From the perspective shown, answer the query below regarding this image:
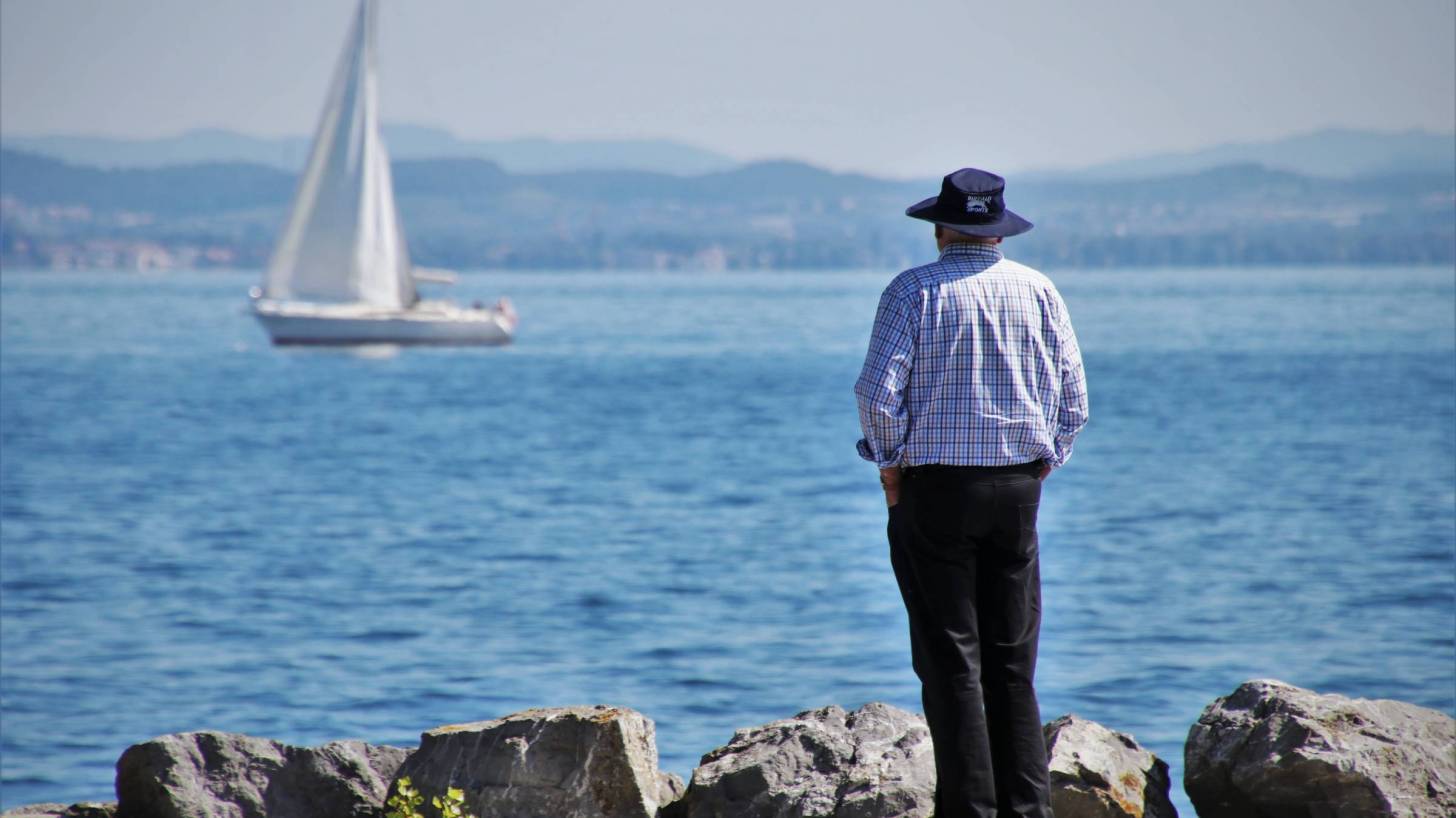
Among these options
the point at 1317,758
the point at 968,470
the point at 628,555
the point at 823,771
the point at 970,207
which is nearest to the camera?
the point at 968,470

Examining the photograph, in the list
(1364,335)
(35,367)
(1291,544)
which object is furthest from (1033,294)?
(1364,335)

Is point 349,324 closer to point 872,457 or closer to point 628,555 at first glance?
point 628,555

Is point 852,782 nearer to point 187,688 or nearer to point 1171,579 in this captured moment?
point 187,688

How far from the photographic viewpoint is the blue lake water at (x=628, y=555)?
13055mm

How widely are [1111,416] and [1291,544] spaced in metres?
21.7

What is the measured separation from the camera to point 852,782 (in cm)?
478

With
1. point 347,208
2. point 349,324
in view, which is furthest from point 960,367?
point 349,324

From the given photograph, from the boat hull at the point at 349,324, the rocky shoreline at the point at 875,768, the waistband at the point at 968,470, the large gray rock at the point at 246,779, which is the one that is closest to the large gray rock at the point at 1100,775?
the rocky shoreline at the point at 875,768

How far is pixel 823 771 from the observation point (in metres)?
4.87

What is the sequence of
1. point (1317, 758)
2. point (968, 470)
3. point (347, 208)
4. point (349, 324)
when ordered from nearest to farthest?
1. point (968, 470)
2. point (1317, 758)
3. point (347, 208)
4. point (349, 324)

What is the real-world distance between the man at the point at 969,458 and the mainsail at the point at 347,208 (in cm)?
5447

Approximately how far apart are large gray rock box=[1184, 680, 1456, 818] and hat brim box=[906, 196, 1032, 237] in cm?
180

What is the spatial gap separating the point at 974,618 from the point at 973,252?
96 cm

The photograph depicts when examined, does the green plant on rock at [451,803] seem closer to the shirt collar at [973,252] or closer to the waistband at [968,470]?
the waistband at [968,470]
